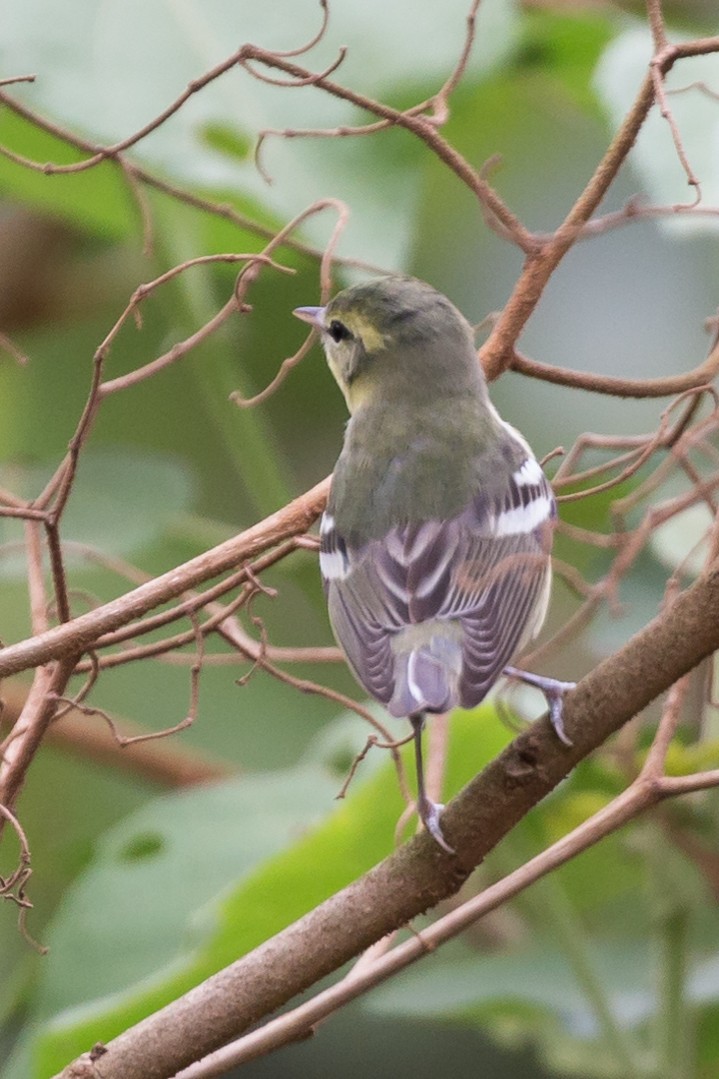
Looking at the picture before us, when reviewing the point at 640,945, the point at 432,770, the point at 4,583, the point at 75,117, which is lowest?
the point at 640,945

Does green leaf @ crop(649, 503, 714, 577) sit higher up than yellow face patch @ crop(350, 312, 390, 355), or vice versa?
yellow face patch @ crop(350, 312, 390, 355)

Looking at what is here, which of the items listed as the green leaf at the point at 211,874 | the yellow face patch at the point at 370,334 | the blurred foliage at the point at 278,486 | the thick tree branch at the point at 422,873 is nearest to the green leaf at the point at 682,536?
the blurred foliage at the point at 278,486

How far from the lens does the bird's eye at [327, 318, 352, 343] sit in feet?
4.97

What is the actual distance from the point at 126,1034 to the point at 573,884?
109 centimetres

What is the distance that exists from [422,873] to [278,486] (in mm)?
974

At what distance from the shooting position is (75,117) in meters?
1.66

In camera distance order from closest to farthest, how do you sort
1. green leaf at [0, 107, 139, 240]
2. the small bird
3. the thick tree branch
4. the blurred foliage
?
the thick tree branch
the small bird
the blurred foliage
green leaf at [0, 107, 139, 240]

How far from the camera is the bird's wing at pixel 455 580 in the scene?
1.17 meters

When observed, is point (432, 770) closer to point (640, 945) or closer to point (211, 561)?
point (211, 561)

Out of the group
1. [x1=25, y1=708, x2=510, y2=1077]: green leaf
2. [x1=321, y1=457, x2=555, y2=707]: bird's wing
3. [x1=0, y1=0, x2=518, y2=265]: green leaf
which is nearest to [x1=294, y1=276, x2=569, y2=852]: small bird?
[x1=321, y1=457, x2=555, y2=707]: bird's wing

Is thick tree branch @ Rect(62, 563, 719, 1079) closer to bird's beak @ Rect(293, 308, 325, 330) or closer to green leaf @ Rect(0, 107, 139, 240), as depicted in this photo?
bird's beak @ Rect(293, 308, 325, 330)

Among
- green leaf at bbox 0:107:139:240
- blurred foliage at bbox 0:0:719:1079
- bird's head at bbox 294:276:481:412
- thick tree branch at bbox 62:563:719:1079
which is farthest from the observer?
green leaf at bbox 0:107:139:240

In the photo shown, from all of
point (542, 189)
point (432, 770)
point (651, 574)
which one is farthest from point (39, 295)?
point (432, 770)

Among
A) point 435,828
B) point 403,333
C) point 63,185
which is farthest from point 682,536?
point 63,185
